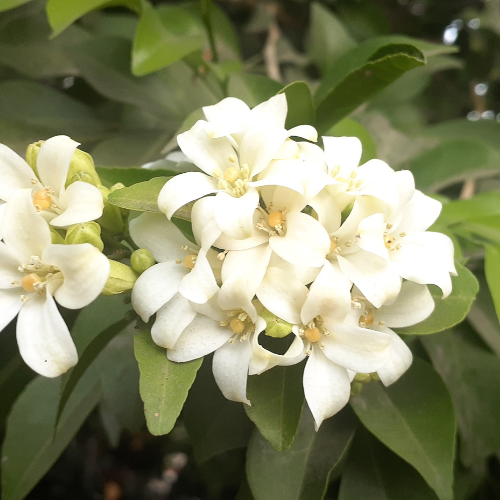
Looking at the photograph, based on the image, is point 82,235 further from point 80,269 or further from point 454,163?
point 454,163

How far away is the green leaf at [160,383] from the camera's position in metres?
0.48

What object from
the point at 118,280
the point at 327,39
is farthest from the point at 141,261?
the point at 327,39

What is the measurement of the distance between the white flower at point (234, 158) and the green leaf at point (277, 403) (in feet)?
0.74

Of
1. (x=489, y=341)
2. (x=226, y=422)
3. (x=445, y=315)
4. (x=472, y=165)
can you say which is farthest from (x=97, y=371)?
(x=472, y=165)

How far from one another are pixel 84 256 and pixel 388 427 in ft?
1.75

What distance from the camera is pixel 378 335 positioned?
1.66 feet

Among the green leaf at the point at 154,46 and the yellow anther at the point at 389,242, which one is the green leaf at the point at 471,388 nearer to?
the yellow anther at the point at 389,242

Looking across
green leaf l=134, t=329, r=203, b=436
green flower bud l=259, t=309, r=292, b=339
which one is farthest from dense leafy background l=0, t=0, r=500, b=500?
green flower bud l=259, t=309, r=292, b=339

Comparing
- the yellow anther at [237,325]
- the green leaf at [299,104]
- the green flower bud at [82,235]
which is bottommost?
the yellow anther at [237,325]

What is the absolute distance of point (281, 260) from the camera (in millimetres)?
541

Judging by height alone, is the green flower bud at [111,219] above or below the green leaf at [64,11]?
below

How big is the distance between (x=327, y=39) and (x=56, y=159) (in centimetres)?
100

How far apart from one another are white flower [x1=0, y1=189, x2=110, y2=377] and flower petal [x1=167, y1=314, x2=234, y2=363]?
122 millimetres

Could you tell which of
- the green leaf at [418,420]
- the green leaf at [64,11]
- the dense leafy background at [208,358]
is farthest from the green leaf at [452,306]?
the green leaf at [64,11]
